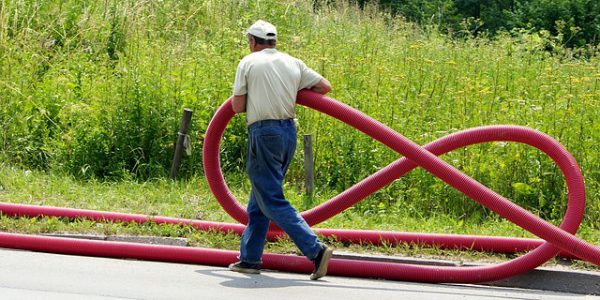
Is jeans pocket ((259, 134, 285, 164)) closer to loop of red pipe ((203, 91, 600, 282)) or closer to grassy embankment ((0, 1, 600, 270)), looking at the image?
loop of red pipe ((203, 91, 600, 282))

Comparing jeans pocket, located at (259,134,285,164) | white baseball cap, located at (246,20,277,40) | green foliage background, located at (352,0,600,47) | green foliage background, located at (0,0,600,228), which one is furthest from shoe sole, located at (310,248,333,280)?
green foliage background, located at (352,0,600,47)

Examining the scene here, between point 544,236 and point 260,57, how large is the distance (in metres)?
2.32

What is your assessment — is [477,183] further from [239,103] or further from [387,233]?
[239,103]

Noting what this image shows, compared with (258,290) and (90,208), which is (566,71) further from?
(258,290)

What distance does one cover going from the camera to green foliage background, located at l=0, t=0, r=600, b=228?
10281 mm

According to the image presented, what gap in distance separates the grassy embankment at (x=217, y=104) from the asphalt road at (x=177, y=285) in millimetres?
832

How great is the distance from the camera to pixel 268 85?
24.8 ft

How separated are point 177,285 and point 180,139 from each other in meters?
3.74

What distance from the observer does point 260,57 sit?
24.9 ft

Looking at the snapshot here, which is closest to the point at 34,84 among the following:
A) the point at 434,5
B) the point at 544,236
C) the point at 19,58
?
the point at 19,58

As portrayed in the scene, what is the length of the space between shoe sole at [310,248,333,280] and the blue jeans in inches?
2.5

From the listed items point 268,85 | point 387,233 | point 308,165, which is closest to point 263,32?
point 268,85

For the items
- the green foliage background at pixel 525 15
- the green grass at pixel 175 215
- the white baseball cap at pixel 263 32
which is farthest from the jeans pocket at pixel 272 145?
the green foliage background at pixel 525 15

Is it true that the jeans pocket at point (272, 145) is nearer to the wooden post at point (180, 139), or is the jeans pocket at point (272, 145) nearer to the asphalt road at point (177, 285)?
the asphalt road at point (177, 285)
